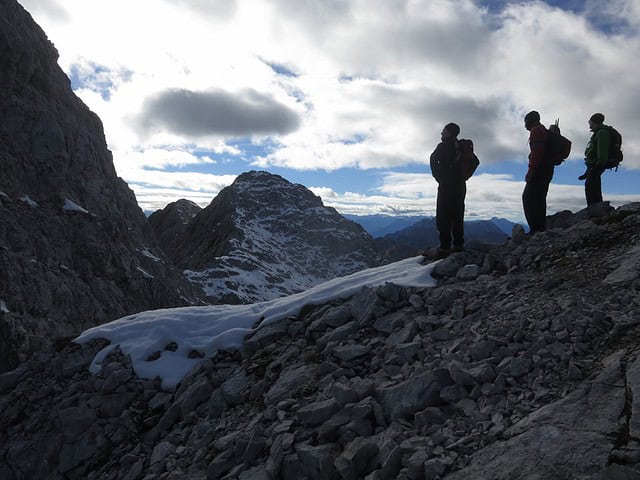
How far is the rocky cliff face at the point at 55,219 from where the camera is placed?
52.8 metres

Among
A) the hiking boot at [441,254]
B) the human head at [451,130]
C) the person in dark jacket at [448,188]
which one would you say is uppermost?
the human head at [451,130]

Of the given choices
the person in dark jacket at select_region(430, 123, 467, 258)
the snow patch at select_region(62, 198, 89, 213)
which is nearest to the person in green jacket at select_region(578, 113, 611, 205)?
the person in dark jacket at select_region(430, 123, 467, 258)

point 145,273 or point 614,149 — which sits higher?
point 614,149

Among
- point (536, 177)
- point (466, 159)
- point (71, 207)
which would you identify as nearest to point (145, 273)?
point (71, 207)

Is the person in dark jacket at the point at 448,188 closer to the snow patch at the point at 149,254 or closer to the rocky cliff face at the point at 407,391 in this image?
the rocky cliff face at the point at 407,391

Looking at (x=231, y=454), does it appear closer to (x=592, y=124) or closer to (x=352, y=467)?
(x=352, y=467)

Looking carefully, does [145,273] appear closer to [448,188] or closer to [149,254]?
[149,254]

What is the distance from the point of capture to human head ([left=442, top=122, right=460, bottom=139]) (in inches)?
497

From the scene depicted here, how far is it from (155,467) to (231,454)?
1.87 m

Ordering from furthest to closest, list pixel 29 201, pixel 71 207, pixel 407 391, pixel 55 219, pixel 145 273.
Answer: pixel 145 273 → pixel 71 207 → pixel 55 219 → pixel 29 201 → pixel 407 391

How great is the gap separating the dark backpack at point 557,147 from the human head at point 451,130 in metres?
2.39

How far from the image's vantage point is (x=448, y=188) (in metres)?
13.0

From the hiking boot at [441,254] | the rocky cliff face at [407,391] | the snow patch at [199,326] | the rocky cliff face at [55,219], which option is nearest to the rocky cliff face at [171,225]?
the rocky cliff face at [55,219]

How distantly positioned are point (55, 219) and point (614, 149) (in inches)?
2834
